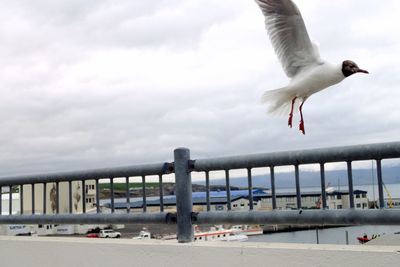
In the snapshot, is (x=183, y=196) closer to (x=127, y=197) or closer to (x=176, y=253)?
(x=176, y=253)

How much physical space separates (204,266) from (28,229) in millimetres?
3514

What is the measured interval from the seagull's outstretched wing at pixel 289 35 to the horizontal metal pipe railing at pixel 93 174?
118 inches

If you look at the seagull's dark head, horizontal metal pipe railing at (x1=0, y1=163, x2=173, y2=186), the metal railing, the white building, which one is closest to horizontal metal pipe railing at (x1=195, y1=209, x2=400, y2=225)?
the metal railing

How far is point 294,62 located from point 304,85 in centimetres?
49

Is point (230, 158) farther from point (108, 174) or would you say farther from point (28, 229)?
point (28, 229)

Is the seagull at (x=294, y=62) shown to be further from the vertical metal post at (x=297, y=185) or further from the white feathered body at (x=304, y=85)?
the vertical metal post at (x=297, y=185)

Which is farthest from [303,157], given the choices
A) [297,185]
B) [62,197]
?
[62,197]

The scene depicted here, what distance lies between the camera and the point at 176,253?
454cm

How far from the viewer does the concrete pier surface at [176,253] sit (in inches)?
147

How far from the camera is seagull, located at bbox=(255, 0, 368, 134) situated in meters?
6.73

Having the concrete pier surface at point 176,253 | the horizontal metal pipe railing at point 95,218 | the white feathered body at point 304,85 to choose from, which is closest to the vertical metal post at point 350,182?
→ the concrete pier surface at point 176,253

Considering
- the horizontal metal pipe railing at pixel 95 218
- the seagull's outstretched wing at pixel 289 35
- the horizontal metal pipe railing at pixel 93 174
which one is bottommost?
the horizontal metal pipe railing at pixel 95 218

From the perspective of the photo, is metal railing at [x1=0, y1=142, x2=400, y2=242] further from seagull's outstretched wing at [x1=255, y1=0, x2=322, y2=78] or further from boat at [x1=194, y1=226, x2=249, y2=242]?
seagull's outstretched wing at [x1=255, y1=0, x2=322, y2=78]

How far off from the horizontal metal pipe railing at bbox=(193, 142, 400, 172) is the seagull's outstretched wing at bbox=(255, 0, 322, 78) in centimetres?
298
